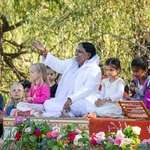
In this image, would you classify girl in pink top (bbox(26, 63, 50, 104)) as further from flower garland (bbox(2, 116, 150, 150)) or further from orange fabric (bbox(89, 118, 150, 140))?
orange fabric (bbox(89, 118, 150, 140))

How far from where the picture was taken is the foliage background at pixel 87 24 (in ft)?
46.9

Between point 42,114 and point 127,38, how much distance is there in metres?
3.96

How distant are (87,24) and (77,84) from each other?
3482 mm

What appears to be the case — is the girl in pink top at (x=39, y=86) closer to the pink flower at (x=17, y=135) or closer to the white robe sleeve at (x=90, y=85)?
the white robe sleeve at (x=90, y=85)

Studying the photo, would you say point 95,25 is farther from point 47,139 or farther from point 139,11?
point 47,139

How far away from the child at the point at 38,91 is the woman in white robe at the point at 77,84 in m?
0.12

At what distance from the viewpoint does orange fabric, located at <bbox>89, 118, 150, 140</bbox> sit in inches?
374

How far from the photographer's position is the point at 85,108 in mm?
10820

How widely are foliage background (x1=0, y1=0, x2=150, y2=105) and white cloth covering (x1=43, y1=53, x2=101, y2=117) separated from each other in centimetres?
244

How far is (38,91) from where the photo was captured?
1126 cm

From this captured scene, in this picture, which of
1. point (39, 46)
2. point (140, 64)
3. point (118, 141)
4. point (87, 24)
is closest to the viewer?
point (118, 141)

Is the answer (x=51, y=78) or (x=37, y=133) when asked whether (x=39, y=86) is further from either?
(x=37, y=133)

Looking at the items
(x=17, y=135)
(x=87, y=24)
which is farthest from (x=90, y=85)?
(x=87, y=24)

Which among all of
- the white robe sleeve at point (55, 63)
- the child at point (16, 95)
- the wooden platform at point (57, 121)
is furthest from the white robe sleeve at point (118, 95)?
the child at point (16, 95)
